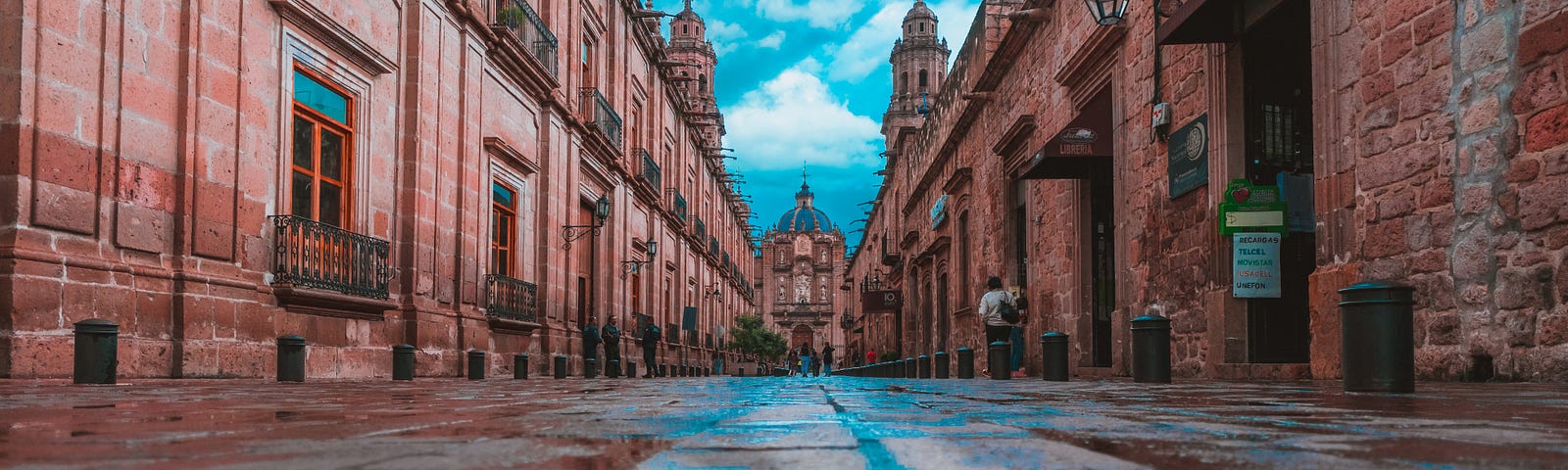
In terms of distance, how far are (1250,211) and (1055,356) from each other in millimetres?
2174

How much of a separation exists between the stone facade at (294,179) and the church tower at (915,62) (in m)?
43.5

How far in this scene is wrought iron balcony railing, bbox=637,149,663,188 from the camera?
25.3 metres

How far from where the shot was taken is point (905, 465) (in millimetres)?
1222

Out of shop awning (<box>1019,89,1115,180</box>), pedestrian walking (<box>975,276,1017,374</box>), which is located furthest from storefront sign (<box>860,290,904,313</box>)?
shop awning (<box>1019,89,1115,180</box>)

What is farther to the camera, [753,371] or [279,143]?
[753,371]

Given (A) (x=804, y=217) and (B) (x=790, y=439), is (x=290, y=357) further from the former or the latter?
Answer: (A) (x=804, y=217)

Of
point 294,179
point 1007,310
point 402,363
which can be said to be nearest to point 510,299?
point 402,363

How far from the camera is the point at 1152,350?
791 cm

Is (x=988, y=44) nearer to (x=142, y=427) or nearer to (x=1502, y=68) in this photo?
(x=1502, y=68)

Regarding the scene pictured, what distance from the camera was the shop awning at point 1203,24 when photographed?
8414mm

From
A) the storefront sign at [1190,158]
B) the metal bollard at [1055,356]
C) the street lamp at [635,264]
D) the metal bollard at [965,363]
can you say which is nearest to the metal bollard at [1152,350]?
the metal bollard at [1055,356]

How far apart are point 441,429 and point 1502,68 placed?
5656mm

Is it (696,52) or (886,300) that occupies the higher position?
(696,52)

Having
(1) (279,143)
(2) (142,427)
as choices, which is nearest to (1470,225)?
(2) (142,427)
